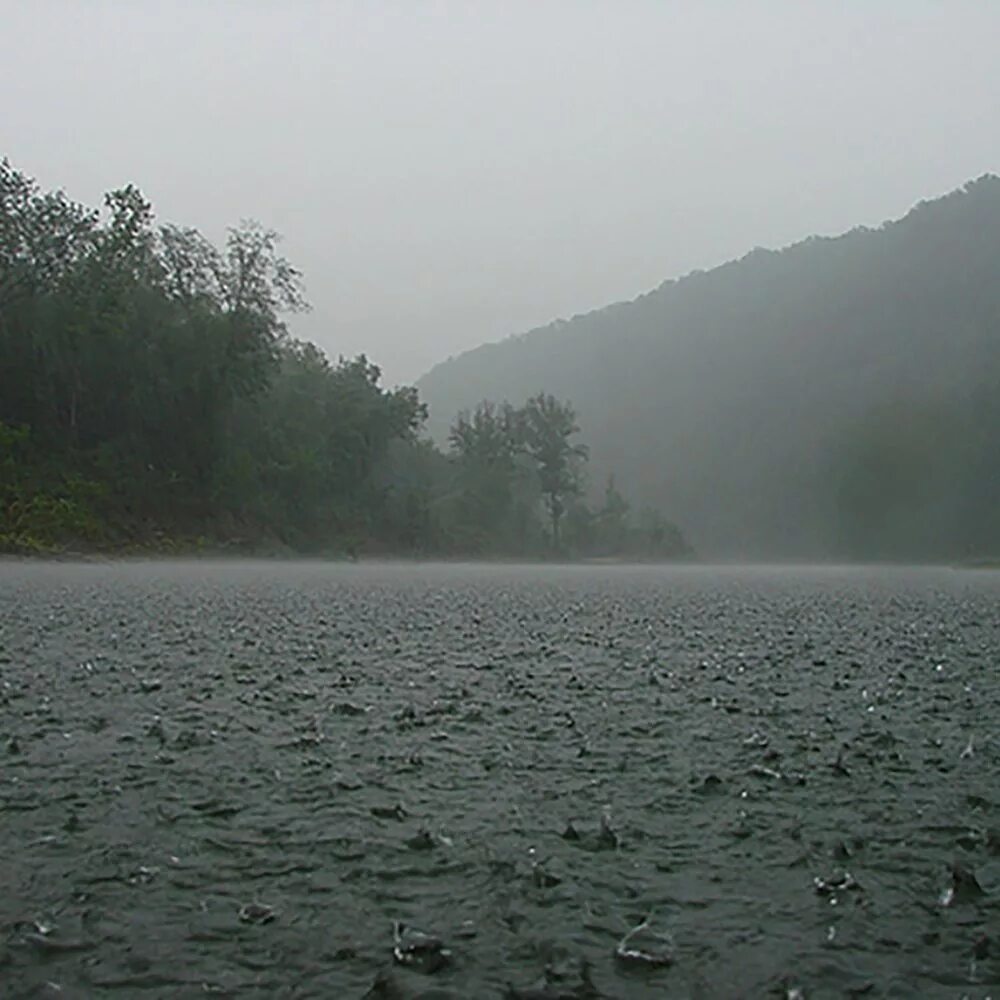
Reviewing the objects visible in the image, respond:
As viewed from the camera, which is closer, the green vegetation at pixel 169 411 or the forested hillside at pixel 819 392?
the green vegetation at pixel 169 411

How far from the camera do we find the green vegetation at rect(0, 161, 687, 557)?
2485 inches

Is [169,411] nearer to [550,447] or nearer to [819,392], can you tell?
[550,447]

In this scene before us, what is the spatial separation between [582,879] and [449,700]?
574 cm

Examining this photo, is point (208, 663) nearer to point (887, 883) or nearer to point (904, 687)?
point (904, 687)

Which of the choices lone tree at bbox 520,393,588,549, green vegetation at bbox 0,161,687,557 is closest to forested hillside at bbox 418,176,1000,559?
lone tree at bbox 520,393,588,549

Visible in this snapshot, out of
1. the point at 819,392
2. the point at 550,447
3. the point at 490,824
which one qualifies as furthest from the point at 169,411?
the point at 819,392

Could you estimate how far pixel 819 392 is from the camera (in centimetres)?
14325

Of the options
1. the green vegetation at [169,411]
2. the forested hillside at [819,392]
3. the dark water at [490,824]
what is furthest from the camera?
the forested hillside at [819,392]

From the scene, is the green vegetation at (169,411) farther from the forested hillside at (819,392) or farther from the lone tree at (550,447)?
the forested hillside at (819,392)

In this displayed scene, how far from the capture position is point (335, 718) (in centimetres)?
1020

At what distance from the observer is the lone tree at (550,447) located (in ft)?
422

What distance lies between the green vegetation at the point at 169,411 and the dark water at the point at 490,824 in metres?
44.6

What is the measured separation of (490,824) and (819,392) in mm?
144450

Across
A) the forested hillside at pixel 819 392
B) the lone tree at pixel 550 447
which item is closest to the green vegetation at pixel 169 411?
the lone tree at pixel 550 447
